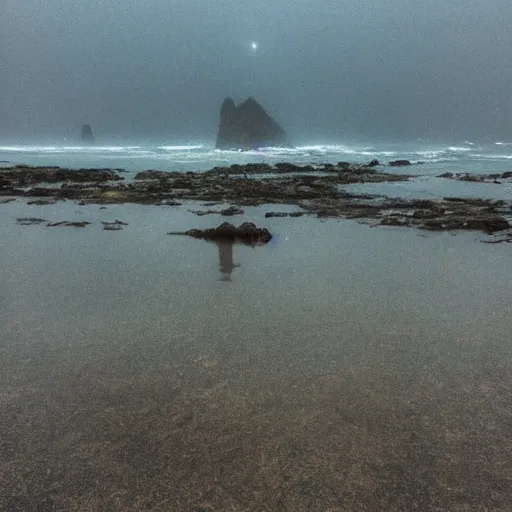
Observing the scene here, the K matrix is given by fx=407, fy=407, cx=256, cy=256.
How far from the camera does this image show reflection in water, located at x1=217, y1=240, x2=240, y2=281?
700 centimetres

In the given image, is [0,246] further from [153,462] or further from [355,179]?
[355,179]

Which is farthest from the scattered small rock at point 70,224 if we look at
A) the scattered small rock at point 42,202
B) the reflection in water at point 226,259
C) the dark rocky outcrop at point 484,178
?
the dark rocky outcrop at point 484,178

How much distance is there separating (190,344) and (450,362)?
2.71 meters

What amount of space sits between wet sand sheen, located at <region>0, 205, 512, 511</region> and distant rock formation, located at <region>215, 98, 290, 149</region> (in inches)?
5105

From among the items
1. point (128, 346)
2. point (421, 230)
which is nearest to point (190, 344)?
point (128, 346)

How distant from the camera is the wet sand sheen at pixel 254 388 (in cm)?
262

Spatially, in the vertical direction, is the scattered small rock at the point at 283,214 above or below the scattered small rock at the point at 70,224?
below

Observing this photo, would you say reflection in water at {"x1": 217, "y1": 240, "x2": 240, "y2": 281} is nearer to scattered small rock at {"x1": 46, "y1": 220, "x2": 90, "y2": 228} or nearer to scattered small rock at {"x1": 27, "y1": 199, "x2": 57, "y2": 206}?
scattered small rock at {"x1": 46, "y1": 220, "x2": 90, "y2": 228}

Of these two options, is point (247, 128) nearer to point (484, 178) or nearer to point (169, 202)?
point (484, 178)

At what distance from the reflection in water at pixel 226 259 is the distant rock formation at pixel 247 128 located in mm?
126517

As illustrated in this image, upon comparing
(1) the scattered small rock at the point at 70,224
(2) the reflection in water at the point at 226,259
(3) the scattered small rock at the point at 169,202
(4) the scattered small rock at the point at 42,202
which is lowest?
(2) the reflection in water at the point at 226,259

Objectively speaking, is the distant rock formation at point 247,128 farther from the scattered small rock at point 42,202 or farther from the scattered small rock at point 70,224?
the scattered small rock at point 70,224

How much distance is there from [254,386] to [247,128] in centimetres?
14017

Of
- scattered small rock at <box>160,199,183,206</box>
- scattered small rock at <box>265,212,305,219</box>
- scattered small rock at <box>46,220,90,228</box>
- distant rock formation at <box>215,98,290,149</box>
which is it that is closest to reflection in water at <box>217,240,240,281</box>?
scattered small rock at <box>265,212,305,219</box>
